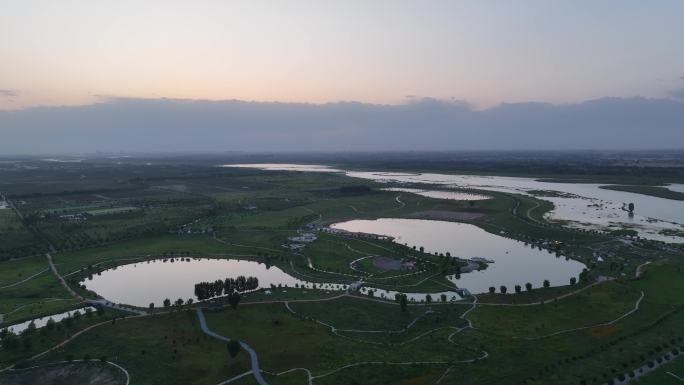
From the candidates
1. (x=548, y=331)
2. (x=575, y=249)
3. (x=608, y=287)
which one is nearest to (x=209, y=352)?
(x=548, y=331)

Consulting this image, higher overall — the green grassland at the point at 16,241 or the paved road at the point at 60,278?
the green grassland at the point at 16,241

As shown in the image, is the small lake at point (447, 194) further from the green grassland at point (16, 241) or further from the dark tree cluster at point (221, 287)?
the green grassland at point (16, 241)

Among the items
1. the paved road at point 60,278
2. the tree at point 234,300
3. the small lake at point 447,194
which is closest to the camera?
the tree at point 234,300

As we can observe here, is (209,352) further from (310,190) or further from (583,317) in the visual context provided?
(310,190)

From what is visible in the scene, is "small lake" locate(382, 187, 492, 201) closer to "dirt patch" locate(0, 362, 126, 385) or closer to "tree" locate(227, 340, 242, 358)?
"tree" locate(227, 340, 242, 358)

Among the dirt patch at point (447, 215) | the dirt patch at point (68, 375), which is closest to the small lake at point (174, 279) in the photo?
the dirt patch at point (68, 375)

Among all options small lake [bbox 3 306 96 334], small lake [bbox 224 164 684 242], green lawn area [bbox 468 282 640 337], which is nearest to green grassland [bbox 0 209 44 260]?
small lake [bbox 3 306 96 334]
